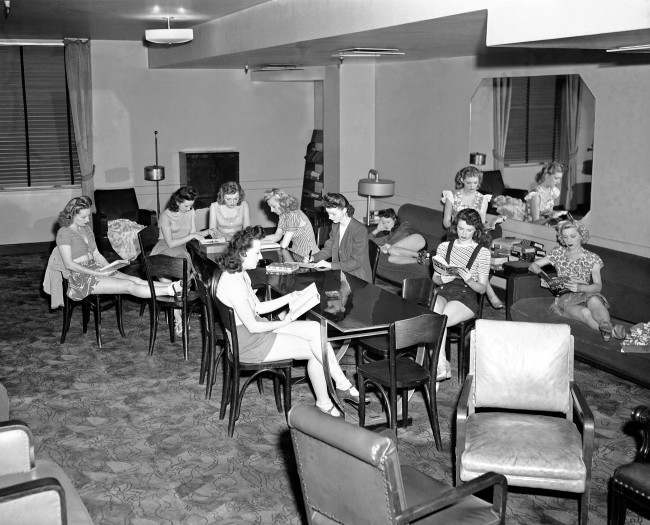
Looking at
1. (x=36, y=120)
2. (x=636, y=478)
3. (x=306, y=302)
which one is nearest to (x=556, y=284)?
(x=306, y=302)

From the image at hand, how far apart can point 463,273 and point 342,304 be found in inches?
50.2

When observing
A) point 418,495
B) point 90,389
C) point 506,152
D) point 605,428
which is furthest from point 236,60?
point 418,495

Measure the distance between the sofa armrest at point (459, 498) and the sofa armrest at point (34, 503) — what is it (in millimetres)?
1416

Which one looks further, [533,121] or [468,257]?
[533,121]

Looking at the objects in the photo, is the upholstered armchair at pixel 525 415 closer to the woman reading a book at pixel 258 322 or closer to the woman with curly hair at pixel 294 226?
the woman reading a book at pixel 258 322

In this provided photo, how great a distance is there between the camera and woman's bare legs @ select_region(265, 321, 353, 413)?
5.79 metres

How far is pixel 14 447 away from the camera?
Result: 4.11 meters

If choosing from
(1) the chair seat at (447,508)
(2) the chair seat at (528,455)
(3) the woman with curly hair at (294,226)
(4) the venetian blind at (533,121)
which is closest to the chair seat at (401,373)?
(2) the chair seat at (528,455)

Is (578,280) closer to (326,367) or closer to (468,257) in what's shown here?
(468,257)

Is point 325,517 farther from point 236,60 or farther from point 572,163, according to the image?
point 236,60

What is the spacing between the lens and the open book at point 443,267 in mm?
6773

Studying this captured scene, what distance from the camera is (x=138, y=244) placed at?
873cm

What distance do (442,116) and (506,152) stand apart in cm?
109

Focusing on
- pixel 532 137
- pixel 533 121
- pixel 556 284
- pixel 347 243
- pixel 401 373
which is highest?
pixel 533 121
